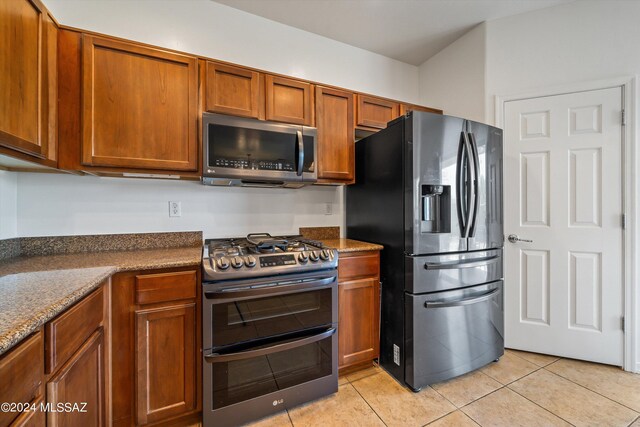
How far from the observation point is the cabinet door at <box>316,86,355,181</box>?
83.7 inches

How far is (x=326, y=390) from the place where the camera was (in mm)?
1684

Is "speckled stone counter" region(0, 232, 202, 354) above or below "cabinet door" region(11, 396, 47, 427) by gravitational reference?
above

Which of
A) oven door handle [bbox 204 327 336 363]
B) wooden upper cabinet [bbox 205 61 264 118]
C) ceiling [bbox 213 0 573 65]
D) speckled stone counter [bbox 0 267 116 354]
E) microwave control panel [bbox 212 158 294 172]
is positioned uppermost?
ceiling [bbox 213 0 573 65]

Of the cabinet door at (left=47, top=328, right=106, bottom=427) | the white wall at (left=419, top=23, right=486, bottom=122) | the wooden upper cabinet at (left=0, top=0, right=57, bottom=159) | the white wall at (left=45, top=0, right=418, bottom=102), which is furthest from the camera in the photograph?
the white wall at (left=419, top=23, right=486, bottom=122)

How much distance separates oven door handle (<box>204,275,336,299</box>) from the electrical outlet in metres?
Answer: 0.86

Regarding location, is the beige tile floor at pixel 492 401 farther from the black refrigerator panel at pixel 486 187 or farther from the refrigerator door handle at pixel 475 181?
the refrigerator door handle at pixel 475 181

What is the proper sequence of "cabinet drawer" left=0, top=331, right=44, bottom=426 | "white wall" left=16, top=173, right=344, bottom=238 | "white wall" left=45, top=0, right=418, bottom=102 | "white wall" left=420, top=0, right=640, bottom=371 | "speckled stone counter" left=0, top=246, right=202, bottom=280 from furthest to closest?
"white wall" left=420, top=0, right=640, bottom=371, "white wall" left=45, top=0, right=418, bottom=102, "white wall" left=16, top=173, right=344, bottom=238, "speckled stone counter" left=0, top=246, right=202, bottom=280, "cabinet drawer" left=0, top=331, right=44, bottom=426

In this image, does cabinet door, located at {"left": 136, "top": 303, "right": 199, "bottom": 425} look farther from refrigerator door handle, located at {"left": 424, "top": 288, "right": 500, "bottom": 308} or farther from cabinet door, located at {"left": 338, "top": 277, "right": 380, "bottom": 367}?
refrigerator door handle, located at {"left": 424, "top": 288, "right": 500, "bottom": 308}

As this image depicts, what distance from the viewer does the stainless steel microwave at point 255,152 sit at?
169cm

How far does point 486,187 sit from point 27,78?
2752mm

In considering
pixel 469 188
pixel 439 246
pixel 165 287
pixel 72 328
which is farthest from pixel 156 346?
pixel 469 188

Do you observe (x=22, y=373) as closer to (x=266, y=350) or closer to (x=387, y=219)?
(x=266, y=350)

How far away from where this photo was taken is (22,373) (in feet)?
2.35

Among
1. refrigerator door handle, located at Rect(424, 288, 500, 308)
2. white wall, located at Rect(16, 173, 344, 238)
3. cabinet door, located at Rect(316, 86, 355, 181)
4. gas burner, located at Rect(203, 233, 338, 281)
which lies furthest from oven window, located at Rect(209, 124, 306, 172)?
refrigerator door handle, located at Rect(424, 288, 500, 308)
